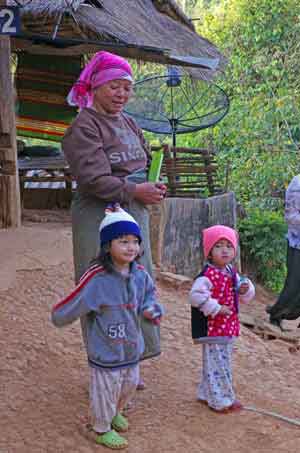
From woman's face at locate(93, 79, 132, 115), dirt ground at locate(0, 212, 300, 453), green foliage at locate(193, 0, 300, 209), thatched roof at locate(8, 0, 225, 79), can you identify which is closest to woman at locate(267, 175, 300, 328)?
dirt ground at locate(0, 212, 300, 453)

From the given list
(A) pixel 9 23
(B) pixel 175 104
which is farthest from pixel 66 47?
(B) pixel 175 104

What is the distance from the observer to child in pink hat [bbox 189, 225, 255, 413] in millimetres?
3385

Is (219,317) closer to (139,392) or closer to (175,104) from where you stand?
(139,392)

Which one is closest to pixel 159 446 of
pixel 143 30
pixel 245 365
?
pixel 245 365

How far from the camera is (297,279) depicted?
20.8ft

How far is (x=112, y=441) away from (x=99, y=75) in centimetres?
171

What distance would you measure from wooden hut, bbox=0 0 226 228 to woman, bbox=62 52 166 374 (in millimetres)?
3512

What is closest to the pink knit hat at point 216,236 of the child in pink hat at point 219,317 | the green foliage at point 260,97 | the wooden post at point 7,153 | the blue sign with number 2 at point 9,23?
the child in pink hat at point 219,317

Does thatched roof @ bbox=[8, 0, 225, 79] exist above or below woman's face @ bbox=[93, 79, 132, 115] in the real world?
above

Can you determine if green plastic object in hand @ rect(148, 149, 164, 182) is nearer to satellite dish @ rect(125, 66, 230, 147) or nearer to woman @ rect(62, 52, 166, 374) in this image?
woman @ rect(62, 52, 166, 374)

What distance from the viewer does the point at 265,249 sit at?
868cm

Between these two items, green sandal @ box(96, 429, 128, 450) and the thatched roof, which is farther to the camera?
the thatched roof

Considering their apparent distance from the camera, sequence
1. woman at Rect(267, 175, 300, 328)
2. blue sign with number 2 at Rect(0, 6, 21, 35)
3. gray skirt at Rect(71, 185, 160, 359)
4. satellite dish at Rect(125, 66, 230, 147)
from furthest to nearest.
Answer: satellite dish at Rect(125, 66, 230, 147), woman at Rect(267, 175, 300, 328), blue sign with number 2 at Rect(0, 6, 21, 35), gray skirt at Rect(71, 185, 160, 359)

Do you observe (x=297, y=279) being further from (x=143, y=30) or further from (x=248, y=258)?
(x=143, y=30)
